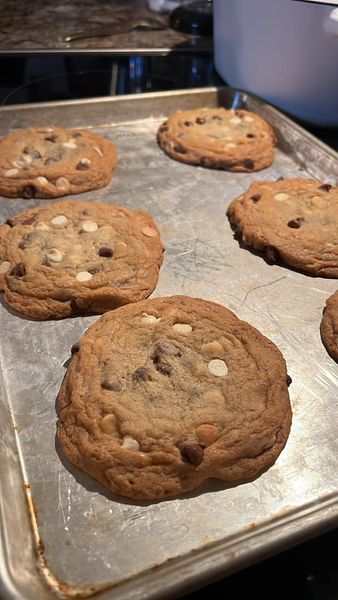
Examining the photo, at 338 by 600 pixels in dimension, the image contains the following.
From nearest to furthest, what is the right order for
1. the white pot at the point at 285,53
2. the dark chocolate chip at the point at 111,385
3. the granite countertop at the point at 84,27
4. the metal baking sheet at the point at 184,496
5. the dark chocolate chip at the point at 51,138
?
1. the metal baking sheet at the point at 184,496
2. the dark chocolate chip at the point at 111,385
3. the white pot at the point at 285,53
4. the dark chocolate chip at the point at 51,138
5. the granite countertop at the point at 84,27

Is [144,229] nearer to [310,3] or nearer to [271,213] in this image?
[271,213]

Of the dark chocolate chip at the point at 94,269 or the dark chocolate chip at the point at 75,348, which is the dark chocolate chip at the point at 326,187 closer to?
the dark chocolate chip at the point at 94,269

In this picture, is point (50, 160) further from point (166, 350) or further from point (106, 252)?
point (166, 350)

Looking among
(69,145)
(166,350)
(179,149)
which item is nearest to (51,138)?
(69,145)

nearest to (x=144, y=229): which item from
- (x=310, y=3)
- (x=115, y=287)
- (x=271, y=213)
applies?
(x=115, y=287)

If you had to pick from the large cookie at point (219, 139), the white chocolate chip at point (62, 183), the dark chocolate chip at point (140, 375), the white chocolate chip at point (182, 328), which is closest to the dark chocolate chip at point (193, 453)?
the dark chocolate chip at point (140, 375)

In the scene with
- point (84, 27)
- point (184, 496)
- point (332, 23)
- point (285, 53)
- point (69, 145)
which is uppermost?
point (332, 23)
